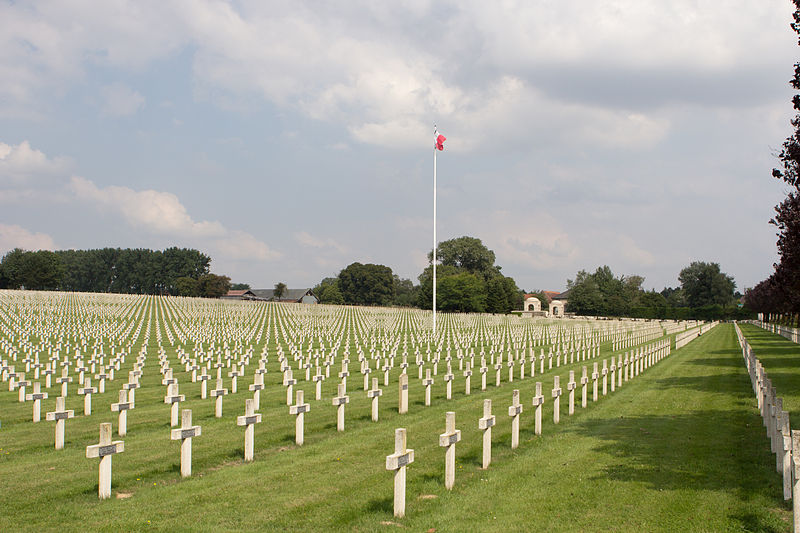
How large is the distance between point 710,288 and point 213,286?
108155mm

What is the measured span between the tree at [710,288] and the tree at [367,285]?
65998mm

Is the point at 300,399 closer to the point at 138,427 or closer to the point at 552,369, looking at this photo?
the point at 138,427

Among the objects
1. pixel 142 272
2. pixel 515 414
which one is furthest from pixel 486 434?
pixel 142 272

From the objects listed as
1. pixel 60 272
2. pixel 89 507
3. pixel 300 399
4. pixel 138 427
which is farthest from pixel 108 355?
pixel 60 272

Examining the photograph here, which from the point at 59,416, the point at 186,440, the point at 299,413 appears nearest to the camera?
the point at 186,440

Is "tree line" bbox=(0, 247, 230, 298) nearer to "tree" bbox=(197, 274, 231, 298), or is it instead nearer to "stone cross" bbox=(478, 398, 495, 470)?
"tree" bbox=(197, 274, 231, 298)

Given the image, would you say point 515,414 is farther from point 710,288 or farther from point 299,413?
point 710,288

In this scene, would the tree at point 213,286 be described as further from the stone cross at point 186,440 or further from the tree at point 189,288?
the stone cross at point 186,440

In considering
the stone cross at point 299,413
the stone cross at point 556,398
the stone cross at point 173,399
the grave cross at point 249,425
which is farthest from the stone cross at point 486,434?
the stone cross at point 173,399

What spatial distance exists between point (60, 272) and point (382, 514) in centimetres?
14026

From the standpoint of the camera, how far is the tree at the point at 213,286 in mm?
Answer: 142250

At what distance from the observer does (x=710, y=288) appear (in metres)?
133

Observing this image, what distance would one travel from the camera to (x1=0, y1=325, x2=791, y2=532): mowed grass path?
22.3 feet

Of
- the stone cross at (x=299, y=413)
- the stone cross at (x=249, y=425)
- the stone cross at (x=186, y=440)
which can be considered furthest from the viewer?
the stone cross at (x=299, y=413)
